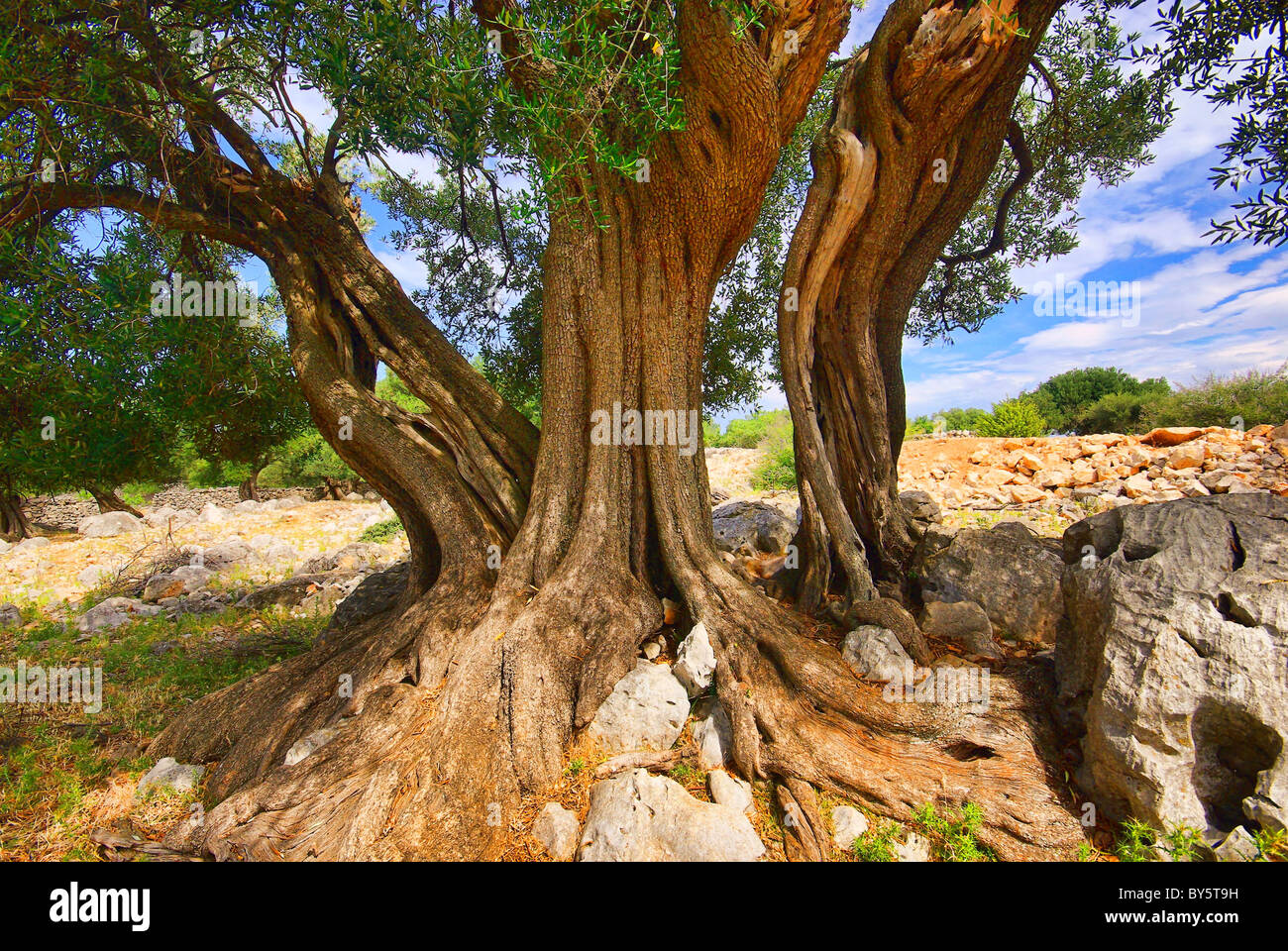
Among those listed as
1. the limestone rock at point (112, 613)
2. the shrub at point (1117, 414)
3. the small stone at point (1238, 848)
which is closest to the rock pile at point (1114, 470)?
the shrub at point (1117, 414)

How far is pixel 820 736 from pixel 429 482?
11.5ft

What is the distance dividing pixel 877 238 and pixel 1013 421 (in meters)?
14.1

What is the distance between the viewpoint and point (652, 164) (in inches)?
171

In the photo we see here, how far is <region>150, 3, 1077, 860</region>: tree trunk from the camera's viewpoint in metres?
3.10

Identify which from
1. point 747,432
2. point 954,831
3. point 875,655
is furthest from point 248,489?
point 954,831

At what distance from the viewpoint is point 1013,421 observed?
16141mm

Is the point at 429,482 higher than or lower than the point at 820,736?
higher

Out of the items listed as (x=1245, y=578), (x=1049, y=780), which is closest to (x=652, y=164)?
(x=1245, y=578)

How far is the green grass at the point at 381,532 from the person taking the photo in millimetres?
12769

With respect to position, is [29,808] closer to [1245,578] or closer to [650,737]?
[650,737]

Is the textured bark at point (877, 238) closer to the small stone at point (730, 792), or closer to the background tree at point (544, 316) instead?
the background tree at point (544, 316)

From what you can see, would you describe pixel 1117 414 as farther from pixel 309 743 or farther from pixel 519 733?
pixel 309 743

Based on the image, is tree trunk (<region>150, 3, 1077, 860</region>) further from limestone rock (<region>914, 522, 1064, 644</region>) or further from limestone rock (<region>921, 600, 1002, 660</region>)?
limestone rock (<region>914, 522, 1064, 644</region>)

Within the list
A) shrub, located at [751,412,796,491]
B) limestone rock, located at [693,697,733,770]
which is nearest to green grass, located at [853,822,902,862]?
limestone rock, located at [693,697,733,770]
